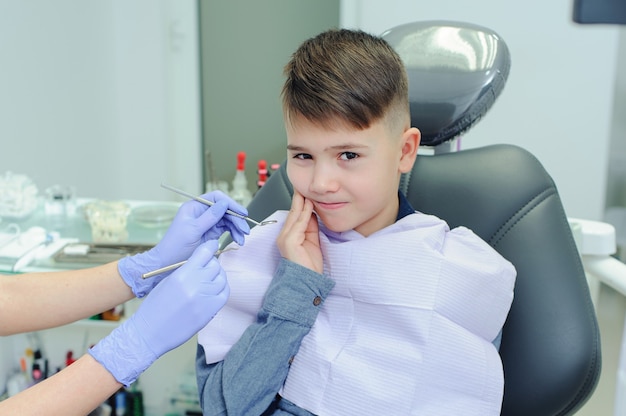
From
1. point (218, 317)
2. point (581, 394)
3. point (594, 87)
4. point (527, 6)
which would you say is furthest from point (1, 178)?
point (594, 87)

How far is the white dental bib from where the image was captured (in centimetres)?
100

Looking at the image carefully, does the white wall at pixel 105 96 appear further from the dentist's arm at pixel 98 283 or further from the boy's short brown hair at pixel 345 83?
the boy's short brown hair at pixel 345 83

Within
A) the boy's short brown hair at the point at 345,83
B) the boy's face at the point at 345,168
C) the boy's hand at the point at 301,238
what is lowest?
the boy's hand at the point at 301,238

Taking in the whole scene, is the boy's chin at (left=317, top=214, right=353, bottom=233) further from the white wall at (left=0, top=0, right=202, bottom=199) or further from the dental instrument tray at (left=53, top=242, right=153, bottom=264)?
the white wall at (left=0, top=0, right=202, bottom=199)

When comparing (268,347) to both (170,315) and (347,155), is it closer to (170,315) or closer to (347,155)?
(170,315)

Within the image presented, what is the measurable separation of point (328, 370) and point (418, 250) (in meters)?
0.26

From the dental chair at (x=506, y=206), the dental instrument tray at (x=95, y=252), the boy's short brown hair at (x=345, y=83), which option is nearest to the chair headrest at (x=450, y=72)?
the dental chair at (x=506, y=206)

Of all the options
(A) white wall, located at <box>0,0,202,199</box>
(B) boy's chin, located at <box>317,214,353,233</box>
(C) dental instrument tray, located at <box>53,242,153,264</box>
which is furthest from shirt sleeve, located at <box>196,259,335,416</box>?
(A) white wall, located at <box>0,0,202,199</box>

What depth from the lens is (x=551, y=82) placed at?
2.42 m

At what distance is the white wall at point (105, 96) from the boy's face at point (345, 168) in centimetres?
141

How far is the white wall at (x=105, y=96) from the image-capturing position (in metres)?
2.14

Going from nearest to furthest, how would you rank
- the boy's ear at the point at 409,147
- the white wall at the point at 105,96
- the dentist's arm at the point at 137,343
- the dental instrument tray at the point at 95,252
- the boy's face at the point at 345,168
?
1. the dentist's arm at the point at 137,343
2. the boy's face at the point at 345,168
3. the boy's ear at the point at 409,147
4. the dental instrument tray at the point at 95,252
5. the white wall at the point at 105,96

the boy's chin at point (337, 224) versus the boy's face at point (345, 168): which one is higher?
the boy's face at point (345, 168)

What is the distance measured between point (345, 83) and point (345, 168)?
142 millimetres
